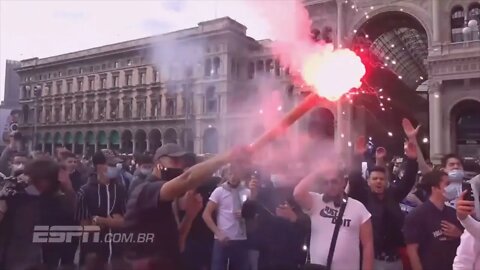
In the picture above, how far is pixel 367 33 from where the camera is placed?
3653 cm

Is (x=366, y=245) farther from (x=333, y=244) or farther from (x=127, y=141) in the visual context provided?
(x=127, y=141)

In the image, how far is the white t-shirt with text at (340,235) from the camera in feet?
13.6

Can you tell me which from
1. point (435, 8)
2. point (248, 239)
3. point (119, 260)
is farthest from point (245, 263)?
point (435, 8)

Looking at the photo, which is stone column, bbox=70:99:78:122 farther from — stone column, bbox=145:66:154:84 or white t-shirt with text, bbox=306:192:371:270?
white t-shirt with text, bbox=306:192:371:270

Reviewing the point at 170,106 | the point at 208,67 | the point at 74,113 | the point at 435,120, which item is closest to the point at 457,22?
the point at 435,120

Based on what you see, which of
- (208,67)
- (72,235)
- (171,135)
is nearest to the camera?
(72,235)

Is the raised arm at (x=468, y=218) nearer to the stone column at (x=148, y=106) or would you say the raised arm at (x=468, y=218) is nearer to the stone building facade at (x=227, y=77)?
the stone building facade at (x=227, y=77)

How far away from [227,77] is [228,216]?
63.2 ft

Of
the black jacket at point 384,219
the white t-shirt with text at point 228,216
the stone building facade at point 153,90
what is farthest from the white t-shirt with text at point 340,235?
the stone building facade at point 153,90

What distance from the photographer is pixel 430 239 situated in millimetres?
4691

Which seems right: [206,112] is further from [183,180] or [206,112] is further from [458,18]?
[183,180]

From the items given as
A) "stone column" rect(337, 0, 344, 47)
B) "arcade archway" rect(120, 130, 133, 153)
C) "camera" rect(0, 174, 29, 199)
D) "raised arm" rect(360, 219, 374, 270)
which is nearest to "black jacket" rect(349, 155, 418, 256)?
"raised arm" rect(360, 219, 374, 270)

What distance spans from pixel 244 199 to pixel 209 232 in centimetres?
71

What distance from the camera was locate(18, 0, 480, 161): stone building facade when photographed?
23.8 metres
